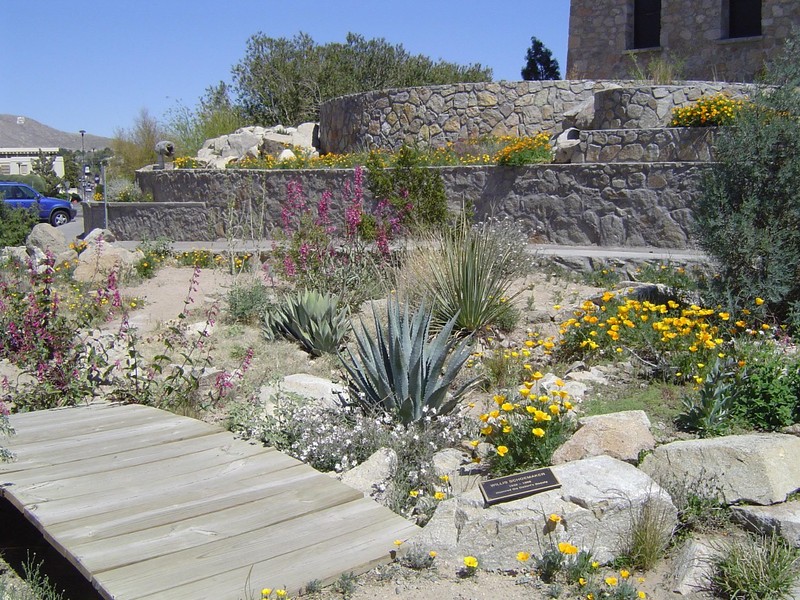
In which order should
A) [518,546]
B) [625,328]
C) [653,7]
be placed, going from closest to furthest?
[518,546]
[625,328]
[653,7]

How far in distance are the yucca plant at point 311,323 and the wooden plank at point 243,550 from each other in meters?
3.48

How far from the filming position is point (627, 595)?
3383 millimetres

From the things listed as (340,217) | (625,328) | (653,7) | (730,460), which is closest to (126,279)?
(340,217)

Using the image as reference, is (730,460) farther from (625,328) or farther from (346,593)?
(625,328)

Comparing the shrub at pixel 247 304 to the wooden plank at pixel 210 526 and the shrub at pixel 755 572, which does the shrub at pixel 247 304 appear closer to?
the wooden plank at pixel 210 526

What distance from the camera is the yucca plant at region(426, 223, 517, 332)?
25.4ft

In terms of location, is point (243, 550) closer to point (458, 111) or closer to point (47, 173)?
point (458, 111)

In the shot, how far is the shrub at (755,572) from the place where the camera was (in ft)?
11.3

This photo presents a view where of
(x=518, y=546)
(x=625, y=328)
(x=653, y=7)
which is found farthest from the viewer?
(x=653, y=7)

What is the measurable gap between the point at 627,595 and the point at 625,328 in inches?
140

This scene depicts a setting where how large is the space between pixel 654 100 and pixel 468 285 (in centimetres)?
713

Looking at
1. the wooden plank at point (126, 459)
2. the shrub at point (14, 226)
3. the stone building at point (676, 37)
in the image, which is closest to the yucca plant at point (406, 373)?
the wooden plank at point (126, 459)

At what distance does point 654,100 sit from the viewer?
13.2 meters

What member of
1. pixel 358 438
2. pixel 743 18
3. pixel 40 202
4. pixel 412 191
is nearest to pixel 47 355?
pixel 358 438
